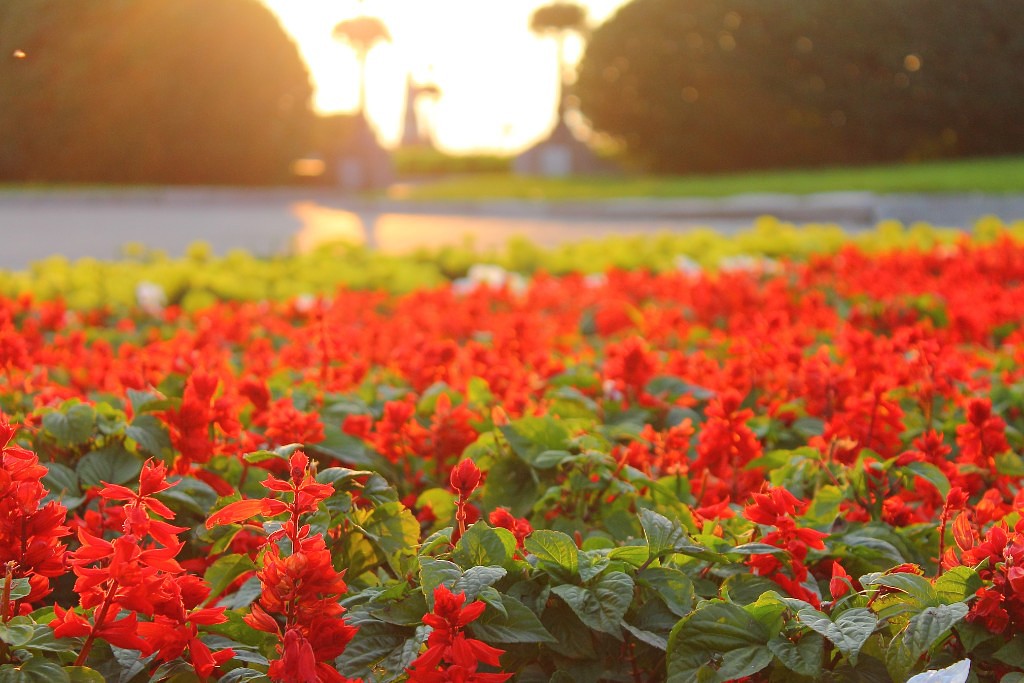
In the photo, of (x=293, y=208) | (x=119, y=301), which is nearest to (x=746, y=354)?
(x=119, y=301)

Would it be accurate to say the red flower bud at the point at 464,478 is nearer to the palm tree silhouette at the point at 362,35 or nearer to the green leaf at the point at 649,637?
the green leaf at the point at 649,637

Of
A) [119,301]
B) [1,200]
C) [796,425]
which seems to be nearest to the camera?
[796,425]

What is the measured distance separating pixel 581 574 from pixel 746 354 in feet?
5.42

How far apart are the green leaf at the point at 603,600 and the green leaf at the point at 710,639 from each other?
0.23ft

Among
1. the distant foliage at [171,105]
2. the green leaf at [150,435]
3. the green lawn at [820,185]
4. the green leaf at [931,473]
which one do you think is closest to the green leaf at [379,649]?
the green leaf at [150,435]

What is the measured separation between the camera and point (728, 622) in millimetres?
1382

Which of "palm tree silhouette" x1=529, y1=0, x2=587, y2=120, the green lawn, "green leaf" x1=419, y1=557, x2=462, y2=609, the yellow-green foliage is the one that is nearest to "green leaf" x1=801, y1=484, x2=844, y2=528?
"green leaf" x1=419, y1=557, x2=462, y2=609

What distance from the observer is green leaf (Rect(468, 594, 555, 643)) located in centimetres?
132

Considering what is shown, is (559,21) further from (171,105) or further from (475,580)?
(475,580)

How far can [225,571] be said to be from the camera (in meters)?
1.69

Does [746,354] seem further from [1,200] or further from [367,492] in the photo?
[1,200]

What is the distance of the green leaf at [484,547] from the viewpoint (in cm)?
140

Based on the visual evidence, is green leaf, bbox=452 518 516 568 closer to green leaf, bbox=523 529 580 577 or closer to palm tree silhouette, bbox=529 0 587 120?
green leaf, bbox=523 529 580 577

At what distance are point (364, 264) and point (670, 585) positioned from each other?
5.39m
